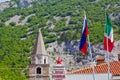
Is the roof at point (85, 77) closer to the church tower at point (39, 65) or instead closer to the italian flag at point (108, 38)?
the italian flag at point (108, 38)

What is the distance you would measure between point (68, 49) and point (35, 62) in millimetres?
87943

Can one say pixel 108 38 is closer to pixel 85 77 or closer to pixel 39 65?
pixel 85 77

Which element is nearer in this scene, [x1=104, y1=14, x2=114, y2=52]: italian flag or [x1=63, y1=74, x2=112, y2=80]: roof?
[x1=104, y1=14, x2=114, y2=52]: italian flag

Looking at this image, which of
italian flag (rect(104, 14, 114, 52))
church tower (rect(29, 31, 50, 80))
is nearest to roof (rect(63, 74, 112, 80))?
italian flag (rect(104, 14, 114, 52))

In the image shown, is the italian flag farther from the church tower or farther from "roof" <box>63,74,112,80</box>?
the church tower

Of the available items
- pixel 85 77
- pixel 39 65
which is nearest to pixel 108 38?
pixel 85 77

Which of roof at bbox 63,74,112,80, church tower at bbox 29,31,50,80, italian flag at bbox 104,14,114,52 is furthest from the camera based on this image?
church tower at bbox 29,31,50,80

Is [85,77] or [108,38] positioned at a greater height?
[108,38]

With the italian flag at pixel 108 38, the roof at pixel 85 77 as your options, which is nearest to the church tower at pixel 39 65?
the roof at pixel 85 77

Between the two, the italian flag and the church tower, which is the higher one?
the italian flag

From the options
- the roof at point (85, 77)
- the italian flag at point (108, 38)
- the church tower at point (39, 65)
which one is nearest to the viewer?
the italian flag at point (108, 38)

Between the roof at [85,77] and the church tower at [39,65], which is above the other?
the roof at [85,77]

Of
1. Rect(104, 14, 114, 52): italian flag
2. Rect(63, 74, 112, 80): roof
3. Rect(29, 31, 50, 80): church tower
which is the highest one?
Rect(104, 14, 114, 52): italian flag

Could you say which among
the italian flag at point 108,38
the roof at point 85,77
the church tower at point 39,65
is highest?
the italian flag at point 108,38
